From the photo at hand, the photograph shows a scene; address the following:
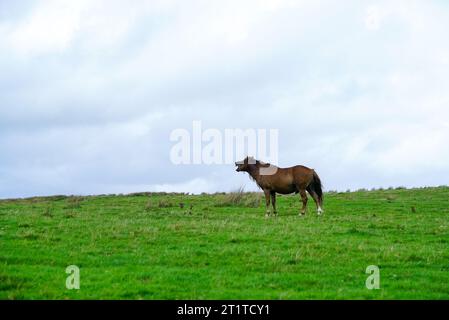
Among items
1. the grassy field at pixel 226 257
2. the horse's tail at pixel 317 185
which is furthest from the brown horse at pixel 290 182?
the grassy field at pixel 226 257

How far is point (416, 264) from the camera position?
516 inches

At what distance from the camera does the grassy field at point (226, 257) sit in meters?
10.4

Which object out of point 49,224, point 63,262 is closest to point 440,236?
point 63,262

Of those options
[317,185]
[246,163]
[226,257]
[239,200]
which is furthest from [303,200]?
[226,257]

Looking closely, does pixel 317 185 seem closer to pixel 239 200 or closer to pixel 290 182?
pixel 290 182

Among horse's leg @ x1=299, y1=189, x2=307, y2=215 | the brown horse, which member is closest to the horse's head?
the brown horse

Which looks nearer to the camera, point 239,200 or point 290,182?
point 290,182

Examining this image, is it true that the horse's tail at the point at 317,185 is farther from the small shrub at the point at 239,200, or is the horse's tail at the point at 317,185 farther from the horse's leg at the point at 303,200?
the small shrub at the point at 239,200


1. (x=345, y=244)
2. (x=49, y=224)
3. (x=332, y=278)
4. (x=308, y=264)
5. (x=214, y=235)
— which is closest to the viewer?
(x=332, y=278)

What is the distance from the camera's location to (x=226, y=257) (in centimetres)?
1368

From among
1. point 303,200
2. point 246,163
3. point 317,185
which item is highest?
point 246,163
